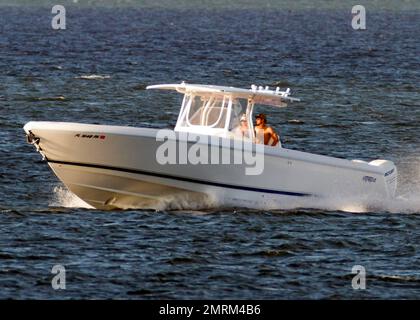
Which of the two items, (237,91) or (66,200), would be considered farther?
(66,200)

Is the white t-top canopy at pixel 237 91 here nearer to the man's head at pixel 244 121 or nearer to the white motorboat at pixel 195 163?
the white motorboat at pixel 195 163

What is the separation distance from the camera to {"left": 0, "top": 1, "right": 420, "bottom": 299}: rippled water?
87.0 ft

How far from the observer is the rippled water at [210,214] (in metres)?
26.5

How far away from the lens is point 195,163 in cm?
3117

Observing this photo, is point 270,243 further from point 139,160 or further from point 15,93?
point 15,93

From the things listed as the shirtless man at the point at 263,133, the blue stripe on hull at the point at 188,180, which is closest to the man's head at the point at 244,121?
the shirtless man at the point at 263,133

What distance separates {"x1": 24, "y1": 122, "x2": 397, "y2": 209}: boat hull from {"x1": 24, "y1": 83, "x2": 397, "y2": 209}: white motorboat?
0.07ft

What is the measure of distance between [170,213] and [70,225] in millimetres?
2496

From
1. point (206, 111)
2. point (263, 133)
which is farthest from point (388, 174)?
point (206, 111)

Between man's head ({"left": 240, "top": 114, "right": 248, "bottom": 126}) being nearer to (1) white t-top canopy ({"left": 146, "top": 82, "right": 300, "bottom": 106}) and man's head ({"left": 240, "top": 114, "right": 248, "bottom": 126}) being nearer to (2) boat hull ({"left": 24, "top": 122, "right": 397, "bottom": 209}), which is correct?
(1) white t-top canopy ({"left": 146, "top": 82, "right": 300, "bottom": 106})

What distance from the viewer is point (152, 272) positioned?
1065 inches

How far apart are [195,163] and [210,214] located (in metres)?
1.54

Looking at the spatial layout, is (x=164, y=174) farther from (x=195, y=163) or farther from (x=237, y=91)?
(x=237, y=91)
